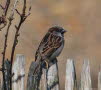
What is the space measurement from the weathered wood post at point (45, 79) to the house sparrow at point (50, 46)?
0.27 feet

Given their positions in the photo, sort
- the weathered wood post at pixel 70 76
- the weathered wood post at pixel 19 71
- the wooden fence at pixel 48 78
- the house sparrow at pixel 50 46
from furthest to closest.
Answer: the weathered wood post at pixel 70 76, the weathered wood post at pixel 19 71, the house sparrow at pixel 50 46, the wooden fence at pixel 48 78

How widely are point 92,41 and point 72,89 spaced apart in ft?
18.0

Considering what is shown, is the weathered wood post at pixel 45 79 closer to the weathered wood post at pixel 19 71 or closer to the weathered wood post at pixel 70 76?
the weathered wood post at pixel 19 71

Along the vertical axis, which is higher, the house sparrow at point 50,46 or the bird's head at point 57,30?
the bird's head at point 57,30

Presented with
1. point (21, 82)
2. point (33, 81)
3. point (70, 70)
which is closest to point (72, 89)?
point (70, 70)

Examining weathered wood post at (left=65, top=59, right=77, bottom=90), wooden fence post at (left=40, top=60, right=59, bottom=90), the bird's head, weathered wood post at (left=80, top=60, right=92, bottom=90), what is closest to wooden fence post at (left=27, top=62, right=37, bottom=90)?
wooden fence post at (left=40, top=60, right=59, bottom=90)

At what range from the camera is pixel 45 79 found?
3.67m

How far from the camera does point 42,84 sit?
12.0 ft

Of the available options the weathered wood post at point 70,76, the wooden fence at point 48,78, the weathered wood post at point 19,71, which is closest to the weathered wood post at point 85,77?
the wooden fence at point 48,78

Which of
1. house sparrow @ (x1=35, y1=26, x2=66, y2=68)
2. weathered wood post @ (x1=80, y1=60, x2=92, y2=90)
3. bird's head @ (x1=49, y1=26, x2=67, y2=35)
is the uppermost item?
bird's head @ (x1=49, y1=26, x2=67, y2=35)

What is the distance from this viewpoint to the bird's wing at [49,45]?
3.78 meters

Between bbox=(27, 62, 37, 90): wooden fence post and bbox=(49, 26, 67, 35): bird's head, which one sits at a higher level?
bbox=(49, 26, 67, 35): bird's head

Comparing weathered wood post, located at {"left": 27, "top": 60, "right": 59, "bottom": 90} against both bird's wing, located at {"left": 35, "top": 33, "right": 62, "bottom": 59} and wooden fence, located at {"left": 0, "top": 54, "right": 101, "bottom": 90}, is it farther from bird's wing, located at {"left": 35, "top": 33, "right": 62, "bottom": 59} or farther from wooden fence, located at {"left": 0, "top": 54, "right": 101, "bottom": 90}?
bird's wing, located at {"left": 35, "top": 33, "right": 62, "bottom": 59}

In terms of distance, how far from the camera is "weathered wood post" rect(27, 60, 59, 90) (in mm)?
3441
